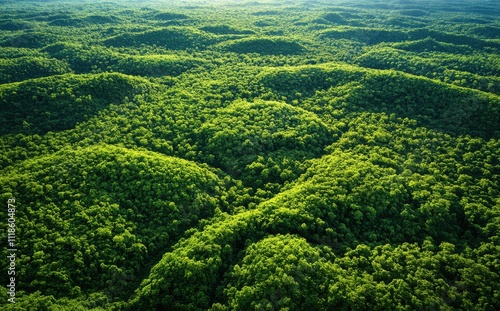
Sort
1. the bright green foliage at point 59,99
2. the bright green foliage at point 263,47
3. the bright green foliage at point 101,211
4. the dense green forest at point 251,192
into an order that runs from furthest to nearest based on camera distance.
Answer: the bright green foliage at point 263,47 → the bright green foliage at point 59,99 → the bright green foliage at point 101,211 → the dense green forest at point 251,192

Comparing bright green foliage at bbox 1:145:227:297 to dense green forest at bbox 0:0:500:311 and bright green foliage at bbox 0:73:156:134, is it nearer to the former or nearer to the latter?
dense green forest at bbox 0:0:500:311

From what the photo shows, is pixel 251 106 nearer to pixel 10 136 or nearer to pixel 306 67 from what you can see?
pixel 306 67

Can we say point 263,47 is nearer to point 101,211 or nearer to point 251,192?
point 251,192

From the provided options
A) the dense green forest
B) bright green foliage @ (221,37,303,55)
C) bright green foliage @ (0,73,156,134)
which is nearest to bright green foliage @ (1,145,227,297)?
the dense green forest

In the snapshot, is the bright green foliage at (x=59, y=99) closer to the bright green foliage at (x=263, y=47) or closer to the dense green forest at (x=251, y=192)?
the dense green forest at (x=251, y=192)

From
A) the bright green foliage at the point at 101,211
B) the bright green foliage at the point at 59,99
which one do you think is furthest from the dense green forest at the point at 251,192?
the bright green foliage at the point at 59,99

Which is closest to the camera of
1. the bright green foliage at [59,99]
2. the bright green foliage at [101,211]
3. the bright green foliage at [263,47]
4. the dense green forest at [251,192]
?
the dense green forest at [251,192]

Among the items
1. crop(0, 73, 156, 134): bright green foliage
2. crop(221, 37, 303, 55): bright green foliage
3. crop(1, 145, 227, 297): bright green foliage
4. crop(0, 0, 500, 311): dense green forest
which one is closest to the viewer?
crop(0, 0, 500, 311): dense green forest

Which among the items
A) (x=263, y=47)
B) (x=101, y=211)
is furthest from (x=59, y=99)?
(x=263, y=47)
